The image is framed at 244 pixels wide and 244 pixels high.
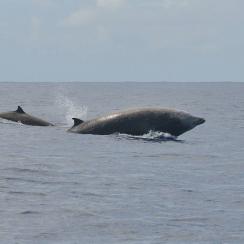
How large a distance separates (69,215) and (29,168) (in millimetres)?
8112

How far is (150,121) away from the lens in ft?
119

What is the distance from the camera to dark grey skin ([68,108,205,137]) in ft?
119

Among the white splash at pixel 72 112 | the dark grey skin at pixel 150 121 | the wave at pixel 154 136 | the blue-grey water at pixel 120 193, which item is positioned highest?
the white splash at pixel 72 112

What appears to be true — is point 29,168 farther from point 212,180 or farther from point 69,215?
point 69,215

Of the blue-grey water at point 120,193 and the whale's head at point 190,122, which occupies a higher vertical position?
the whale's head at point 190,122

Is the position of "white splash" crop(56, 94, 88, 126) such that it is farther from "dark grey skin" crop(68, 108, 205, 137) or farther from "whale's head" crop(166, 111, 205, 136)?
"whale's head" crop(166, 111, 205, 136)

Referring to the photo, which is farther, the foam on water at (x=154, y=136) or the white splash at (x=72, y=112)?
the white splash at (x=72, y=112)

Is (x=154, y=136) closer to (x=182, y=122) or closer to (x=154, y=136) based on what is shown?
(x=154, y=136)

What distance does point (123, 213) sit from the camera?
62.7ft

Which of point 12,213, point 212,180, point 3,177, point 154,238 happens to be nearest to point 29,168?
point 3,177

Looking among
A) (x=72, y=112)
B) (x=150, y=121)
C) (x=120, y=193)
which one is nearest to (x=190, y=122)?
(x=150, y=121)

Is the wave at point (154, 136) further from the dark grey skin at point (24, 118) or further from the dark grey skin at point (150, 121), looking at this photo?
the dark grey skin at point (24, 118)

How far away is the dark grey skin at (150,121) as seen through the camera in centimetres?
3616

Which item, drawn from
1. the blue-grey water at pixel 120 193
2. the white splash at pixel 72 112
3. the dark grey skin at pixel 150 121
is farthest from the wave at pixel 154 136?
the white splash at pixel 72 112
